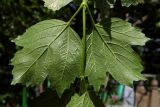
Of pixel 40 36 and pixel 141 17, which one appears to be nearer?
pixel 40 36

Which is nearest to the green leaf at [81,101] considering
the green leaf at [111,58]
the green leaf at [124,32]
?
the green leaf at [111,58]

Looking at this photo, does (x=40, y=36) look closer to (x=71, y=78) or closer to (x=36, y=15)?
(x=71, y=78)

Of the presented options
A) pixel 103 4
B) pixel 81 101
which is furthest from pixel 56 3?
pixel 81 101

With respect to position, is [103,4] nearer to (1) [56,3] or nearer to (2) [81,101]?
(1) [56,3]

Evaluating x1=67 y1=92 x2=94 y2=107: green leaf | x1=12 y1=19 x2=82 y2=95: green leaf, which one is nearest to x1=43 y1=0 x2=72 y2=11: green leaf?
x1=12 y1=19 x2=82 y2=95: green leaf

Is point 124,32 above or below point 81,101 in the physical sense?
above

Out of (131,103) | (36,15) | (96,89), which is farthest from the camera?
(131,103)

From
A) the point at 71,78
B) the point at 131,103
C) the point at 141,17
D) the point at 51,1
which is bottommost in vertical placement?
the point at 131,103

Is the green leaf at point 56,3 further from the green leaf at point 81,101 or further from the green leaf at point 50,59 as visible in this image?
the green leaf at point 81,101

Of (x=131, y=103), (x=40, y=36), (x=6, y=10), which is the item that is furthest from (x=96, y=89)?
(x=131, y=103)
